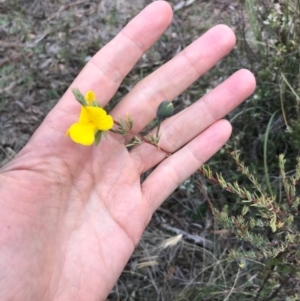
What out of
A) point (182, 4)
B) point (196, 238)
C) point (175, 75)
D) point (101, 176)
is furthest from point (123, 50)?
point (182, 4)

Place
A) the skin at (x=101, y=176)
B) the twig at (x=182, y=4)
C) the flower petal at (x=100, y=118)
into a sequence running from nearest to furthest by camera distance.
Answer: the flower petal at (x=100, y=118), the skin at (x=101, y=176), the twig at (x=182, y=4)

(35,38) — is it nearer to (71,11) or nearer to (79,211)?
(71,11)

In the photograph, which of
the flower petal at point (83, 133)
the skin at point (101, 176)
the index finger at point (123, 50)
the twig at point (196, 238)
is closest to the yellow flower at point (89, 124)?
the flower petal at point (83, 133)

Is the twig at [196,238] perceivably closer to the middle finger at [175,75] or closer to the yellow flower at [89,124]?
the middle finger at [175,75]

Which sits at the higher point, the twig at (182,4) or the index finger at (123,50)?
the index finger at (123,50)

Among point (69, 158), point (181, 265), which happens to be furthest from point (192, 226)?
point (69, 158)

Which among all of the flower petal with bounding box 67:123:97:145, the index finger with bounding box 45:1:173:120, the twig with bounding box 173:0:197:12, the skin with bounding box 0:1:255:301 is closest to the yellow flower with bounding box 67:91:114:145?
the flower petal with bounding box 67:123:97:145

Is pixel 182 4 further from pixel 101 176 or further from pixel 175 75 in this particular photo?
pixel 101 176
